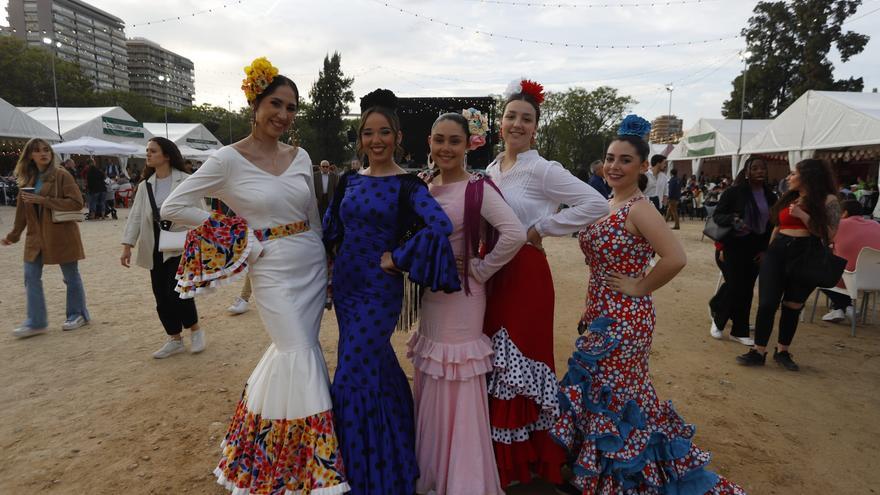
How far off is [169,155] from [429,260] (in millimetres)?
3533

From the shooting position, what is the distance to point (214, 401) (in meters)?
3.73

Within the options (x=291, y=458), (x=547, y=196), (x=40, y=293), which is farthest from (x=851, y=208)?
(x=40, y=293)

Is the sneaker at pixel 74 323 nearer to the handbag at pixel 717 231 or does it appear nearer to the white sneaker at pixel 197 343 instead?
the white sneaker at pixel 197 343

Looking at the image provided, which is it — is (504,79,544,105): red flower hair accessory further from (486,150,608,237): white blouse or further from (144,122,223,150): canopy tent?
(144,122,223,150): canopy tent

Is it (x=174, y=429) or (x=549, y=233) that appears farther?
(x=174, y=429)

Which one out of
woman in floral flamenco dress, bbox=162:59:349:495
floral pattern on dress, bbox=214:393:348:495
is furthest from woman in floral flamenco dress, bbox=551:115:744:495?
woman in floral flamenco dress, bbox=162:59:349:495

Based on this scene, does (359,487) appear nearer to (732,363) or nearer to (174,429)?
(174,429)

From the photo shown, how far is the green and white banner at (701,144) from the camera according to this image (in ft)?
70.0

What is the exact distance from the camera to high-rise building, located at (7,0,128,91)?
6031cm

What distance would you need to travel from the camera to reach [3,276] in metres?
7.76

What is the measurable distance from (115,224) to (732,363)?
54.3 ft

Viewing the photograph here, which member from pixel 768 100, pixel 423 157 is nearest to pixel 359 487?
pixel 423 157

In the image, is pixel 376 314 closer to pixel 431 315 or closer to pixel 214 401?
pixel 431 315

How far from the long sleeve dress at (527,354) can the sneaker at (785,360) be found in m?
3.27
